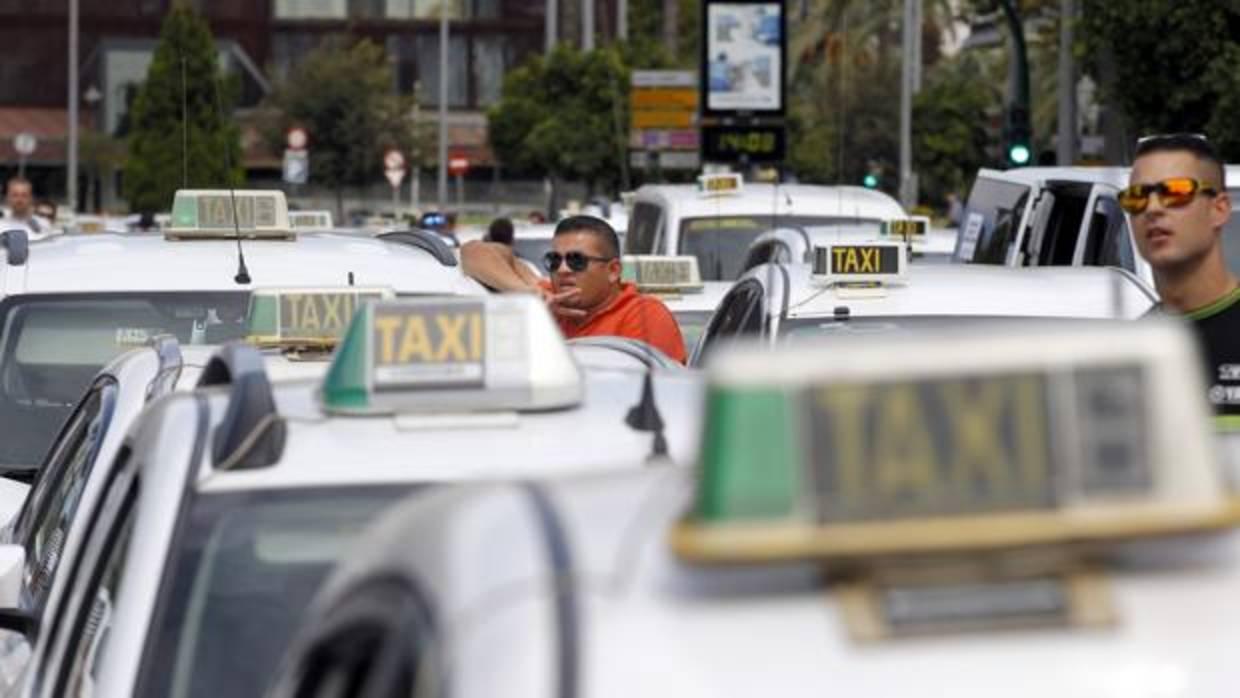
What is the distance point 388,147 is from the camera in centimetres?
7350

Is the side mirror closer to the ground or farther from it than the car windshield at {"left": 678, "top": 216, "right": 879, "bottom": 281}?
closer to the ground

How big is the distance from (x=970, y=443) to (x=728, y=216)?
17.4 m

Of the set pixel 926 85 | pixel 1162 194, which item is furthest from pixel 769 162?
pixel 926 85

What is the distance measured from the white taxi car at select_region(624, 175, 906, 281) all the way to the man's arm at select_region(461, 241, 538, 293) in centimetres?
857

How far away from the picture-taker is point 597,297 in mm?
9867

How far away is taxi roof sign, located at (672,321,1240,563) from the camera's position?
2482 millimetres

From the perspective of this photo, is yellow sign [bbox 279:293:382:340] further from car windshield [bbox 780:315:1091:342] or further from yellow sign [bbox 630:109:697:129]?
yellow sign [bbox 630:109:697:129]

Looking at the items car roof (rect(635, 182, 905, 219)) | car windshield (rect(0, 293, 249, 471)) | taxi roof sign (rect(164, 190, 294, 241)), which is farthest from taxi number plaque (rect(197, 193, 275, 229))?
car roof (rect(635, 182, 905, 219))

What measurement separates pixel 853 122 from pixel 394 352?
54705 millimetres

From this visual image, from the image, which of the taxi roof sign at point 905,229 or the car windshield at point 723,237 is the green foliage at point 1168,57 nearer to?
the car windshield at point 723,237

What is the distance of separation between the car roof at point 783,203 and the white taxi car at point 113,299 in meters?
9.96

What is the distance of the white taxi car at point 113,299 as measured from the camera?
372 inches

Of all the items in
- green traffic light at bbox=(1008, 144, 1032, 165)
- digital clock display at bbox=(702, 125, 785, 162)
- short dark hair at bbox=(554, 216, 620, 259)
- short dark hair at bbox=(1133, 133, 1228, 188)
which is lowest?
Answer: short dark hair at bbox=(554, 216, 620, 259)

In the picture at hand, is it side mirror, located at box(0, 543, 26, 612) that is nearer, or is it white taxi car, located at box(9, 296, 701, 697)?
white taxi car, located at box(9, 296, 701, 697)
